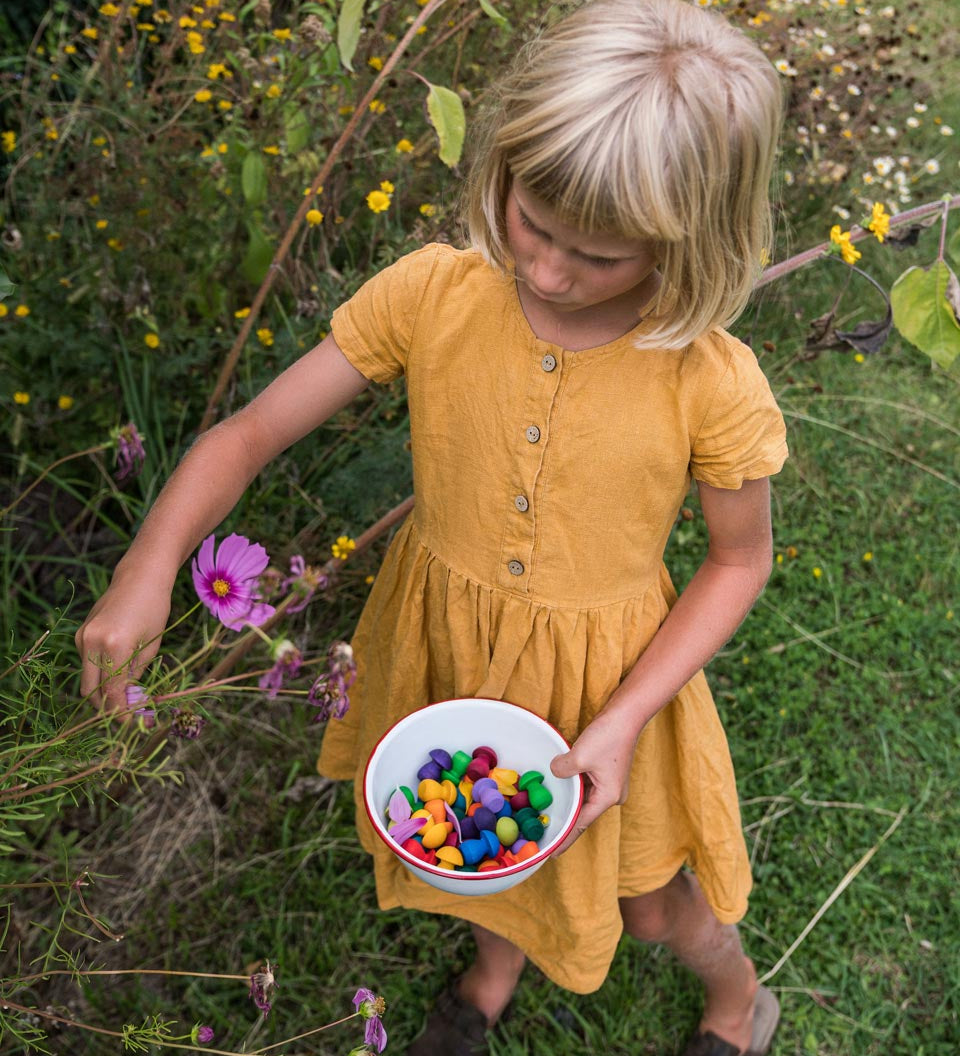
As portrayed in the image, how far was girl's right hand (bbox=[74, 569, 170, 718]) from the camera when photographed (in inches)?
34.7

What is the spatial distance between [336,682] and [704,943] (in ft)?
3.49

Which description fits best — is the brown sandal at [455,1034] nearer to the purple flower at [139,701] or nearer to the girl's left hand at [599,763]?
the girl's left hand at [599,763]

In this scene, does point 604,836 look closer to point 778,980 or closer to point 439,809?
point 439,809

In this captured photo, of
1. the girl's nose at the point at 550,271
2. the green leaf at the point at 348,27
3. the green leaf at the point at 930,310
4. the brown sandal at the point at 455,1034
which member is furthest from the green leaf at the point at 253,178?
the brown sandal at the point at 455,1034

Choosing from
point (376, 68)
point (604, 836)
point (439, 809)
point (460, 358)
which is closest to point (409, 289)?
point (460, 358)

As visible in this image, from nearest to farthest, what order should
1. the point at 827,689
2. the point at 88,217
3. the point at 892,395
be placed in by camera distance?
the point at 88,217, the point at 827,689, the point at 892,395

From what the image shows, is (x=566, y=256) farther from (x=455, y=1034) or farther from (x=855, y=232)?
(x=455, y=1034)

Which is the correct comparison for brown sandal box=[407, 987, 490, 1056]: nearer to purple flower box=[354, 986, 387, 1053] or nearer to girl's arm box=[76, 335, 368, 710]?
purple flower box=[354, 986, 387, 1053]

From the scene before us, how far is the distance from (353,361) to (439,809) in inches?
20.6

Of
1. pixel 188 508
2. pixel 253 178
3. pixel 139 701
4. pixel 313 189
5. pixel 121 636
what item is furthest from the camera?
pixel 253 178

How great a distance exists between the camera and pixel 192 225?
197 cm

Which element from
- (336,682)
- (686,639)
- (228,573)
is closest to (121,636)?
(228,573)

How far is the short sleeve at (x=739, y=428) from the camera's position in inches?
41.8

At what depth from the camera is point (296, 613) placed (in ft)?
5.10
